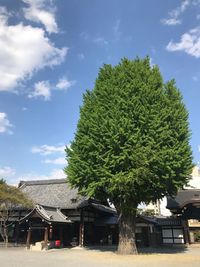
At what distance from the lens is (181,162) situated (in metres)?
23.8

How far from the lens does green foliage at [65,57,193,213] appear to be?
74.9 ft

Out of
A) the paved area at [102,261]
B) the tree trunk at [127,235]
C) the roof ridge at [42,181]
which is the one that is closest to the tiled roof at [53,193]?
the roof ridge at [42,181]

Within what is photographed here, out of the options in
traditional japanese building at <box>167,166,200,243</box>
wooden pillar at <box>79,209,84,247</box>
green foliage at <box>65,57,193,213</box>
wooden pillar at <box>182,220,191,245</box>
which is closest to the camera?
green foliage at <box>65,57,193,213</box>

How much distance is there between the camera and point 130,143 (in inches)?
912

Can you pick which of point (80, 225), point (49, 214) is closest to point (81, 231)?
point (80, 225)

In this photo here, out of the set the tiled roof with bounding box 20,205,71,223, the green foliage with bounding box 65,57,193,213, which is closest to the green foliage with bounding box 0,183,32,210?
the tiled roof with bounding box 20,205,71,223

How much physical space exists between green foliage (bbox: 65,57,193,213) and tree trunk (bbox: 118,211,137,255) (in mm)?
811

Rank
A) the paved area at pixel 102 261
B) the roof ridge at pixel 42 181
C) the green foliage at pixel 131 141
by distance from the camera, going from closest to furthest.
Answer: the paved area at pixel 102 261 < the green foliage at pixel 131 141 < the roof ridge at pixel 42 181

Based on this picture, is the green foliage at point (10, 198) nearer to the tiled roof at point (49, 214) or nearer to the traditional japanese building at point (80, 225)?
the traditional japanese building at point (80, 225)

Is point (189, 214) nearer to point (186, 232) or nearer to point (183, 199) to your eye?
point (186, 232)

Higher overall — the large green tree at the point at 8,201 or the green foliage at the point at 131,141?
the green foliage at the point at 131,141

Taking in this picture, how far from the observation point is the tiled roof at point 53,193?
121ft

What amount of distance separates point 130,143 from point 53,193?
21.0 metres

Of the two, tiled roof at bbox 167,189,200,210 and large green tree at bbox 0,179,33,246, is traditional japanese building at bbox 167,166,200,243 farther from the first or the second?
large green tree at bbox 0,179,33,246
